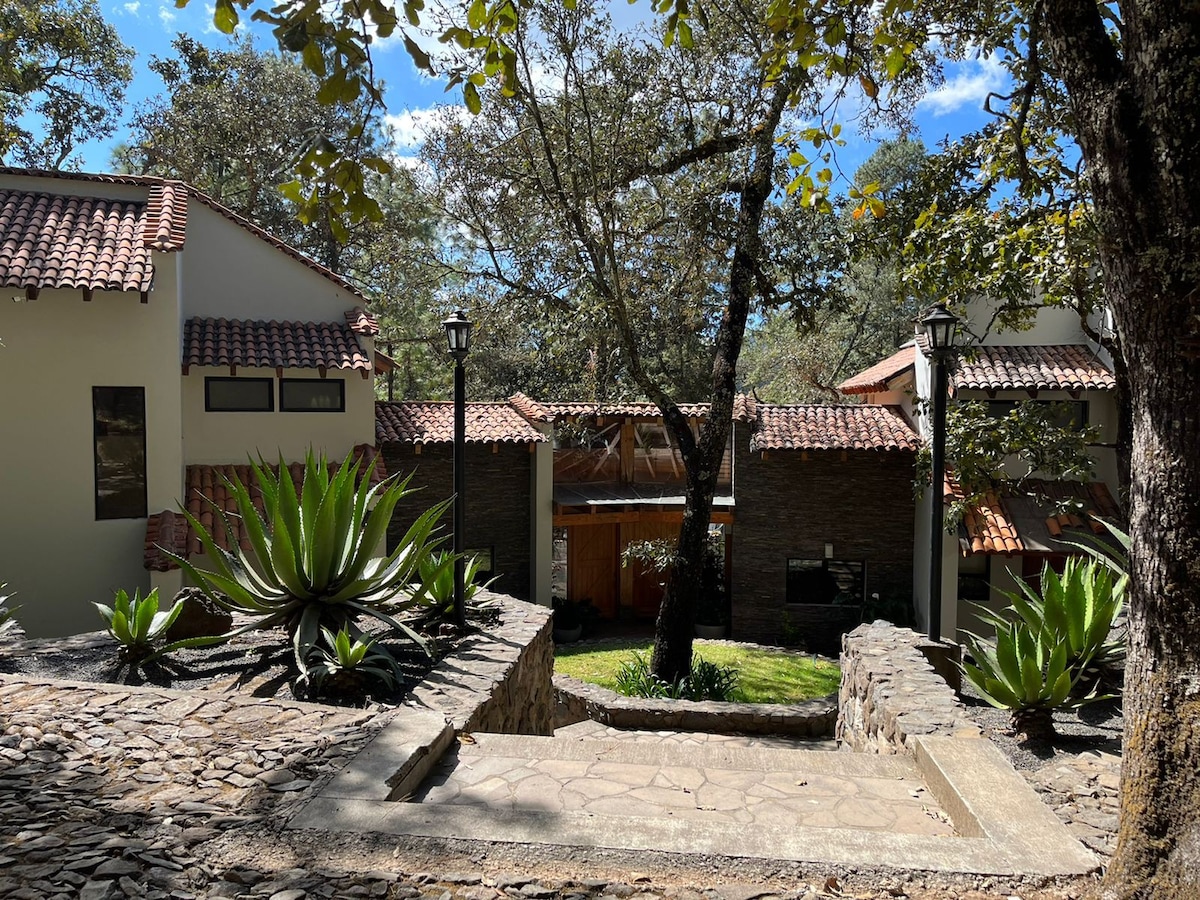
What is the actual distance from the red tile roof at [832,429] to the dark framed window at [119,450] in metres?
11.1

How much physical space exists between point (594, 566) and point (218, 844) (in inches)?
691

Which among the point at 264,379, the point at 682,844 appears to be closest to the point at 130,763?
the point at 682,844

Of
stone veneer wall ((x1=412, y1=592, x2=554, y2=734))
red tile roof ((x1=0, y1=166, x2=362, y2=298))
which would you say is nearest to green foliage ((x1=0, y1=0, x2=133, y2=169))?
red tile roof ((x1=0, y1=166, x2=362, y2=298))

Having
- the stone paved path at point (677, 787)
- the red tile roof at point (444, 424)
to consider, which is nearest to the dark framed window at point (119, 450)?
the red tile roof at point (444, 424)

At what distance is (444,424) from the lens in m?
17.4

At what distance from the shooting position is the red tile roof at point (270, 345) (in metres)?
13.6

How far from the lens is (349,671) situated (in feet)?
18.5

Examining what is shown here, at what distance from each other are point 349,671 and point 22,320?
27.9 ft

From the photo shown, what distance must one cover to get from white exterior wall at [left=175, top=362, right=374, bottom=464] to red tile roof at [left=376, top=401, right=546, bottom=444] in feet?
4.65

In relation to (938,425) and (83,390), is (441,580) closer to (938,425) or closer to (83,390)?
A: (938,425)

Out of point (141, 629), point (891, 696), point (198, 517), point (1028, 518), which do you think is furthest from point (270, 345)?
point (1028, 518)

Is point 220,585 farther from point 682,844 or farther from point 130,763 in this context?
point 682,844

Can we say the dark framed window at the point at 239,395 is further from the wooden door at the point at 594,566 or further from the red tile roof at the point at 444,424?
the wooden door at the point at 594,566

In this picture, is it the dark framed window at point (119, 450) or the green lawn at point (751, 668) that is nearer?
the dark framed window at point (119, 450)
